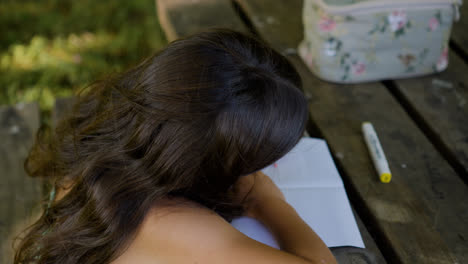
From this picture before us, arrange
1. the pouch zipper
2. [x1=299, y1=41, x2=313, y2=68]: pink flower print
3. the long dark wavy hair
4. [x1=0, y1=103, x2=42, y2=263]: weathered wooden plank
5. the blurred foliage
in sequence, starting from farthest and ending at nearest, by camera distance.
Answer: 1. the blurred foliage
2. [x1=299, y1=41, x2=313, y2=68]: pink flower print
3. the pouch zipper
4. [x1=0, y1=103, x2=42, y2=263]: weathered wooden plank
5. the long dark wavy hair

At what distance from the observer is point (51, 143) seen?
1.00 metres

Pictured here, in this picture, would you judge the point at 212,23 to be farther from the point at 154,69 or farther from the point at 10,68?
the point at 10,68

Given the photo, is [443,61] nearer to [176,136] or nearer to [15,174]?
[176,136]

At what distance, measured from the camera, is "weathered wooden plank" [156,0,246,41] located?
1.36 metres

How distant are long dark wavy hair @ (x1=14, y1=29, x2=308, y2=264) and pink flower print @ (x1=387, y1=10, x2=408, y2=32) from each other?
0.44m

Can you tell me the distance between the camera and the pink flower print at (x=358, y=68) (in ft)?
3.82

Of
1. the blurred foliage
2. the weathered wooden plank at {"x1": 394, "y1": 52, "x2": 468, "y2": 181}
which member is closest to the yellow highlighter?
the weathered wooden plank at {"x1": 394, "y1": 52, "x2": 468, "y2": 181}

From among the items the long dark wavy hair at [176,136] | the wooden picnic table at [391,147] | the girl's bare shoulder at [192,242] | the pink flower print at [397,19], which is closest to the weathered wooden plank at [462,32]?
the wooden picnic table at [391,147]

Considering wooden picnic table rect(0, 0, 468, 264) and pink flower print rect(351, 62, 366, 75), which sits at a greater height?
pink flower print rect(351, 62, 366, 75)

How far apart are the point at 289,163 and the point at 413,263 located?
0.33 m

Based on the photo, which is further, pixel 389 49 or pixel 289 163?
pixel 389 49

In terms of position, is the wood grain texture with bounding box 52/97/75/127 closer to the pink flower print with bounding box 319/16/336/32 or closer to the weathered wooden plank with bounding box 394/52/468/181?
the pink flower print with bounding box 319/16/336/32

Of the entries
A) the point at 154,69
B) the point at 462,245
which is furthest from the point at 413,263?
the point at 154,69

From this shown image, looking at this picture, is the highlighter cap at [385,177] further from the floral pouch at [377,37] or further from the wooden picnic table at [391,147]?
the floral pouch at [377,37]
